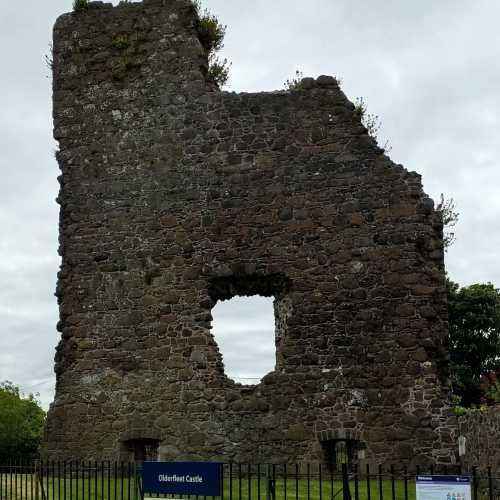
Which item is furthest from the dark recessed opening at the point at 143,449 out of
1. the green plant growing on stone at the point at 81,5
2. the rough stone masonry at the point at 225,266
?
the green plant growing on stone at the point at 81,5

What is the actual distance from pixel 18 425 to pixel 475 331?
74.4ft

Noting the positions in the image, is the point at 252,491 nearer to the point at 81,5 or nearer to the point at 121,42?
the point at 121,42

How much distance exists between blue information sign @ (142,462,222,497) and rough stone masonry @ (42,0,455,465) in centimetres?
449

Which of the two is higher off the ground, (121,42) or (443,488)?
(121,42)

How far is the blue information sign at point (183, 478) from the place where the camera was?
31.0 ft

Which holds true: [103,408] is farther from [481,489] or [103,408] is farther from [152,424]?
[481,489]

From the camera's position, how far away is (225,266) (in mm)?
14992

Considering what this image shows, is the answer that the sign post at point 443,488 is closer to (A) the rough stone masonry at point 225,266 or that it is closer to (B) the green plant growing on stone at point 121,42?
(A) the rough stone masonry at point 225,266

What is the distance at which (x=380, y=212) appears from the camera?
579 inches

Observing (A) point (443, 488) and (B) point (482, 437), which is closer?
(A) point (443, 488)

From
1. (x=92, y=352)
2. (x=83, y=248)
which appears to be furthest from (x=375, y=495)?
(x=83, y=248)

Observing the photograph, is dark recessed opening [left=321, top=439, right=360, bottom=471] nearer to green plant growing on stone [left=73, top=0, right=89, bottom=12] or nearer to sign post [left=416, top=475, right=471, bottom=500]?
sign post [left=416, top=475, right=471, bottom=500]

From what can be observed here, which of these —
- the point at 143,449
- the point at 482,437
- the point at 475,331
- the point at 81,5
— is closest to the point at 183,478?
the point at 143,449

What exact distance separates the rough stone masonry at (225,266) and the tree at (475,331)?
746 inches
